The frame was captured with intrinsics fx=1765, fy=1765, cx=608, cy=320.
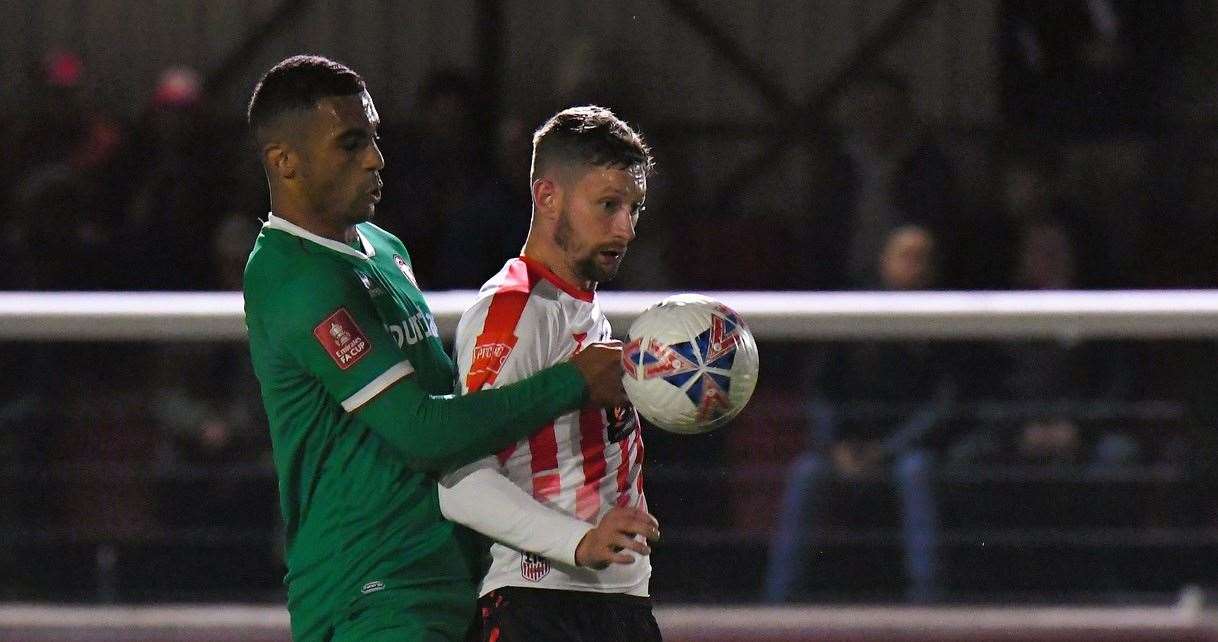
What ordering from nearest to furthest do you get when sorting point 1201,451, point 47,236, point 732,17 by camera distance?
point 1201,451, point 47,236, point 732,17

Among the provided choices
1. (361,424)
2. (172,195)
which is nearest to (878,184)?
(172,195)

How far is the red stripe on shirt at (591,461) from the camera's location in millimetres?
2973

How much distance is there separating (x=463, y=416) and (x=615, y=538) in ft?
1.00

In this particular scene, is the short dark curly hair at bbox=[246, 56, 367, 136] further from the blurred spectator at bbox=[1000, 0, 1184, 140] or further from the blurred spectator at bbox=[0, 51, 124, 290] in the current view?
the blurred spectator at bbox=[1000, 0, 1184, 140]

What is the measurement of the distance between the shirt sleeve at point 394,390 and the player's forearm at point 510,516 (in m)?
0.06

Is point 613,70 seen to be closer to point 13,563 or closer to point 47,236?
point 47,236

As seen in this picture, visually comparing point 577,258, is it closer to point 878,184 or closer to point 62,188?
point 878,184

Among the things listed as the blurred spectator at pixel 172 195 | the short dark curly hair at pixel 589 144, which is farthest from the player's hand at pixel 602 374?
the blurred spectator at pixel 172 195

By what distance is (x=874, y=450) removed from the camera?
5.26 m

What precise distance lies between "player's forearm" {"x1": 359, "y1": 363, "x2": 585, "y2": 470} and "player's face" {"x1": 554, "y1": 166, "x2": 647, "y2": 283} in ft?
0.88

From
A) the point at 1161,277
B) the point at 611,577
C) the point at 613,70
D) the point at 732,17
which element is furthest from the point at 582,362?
the point at 732,17

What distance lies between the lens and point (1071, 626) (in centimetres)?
521

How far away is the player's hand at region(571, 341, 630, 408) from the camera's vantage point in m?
2.82

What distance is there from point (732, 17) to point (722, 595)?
4302mm
